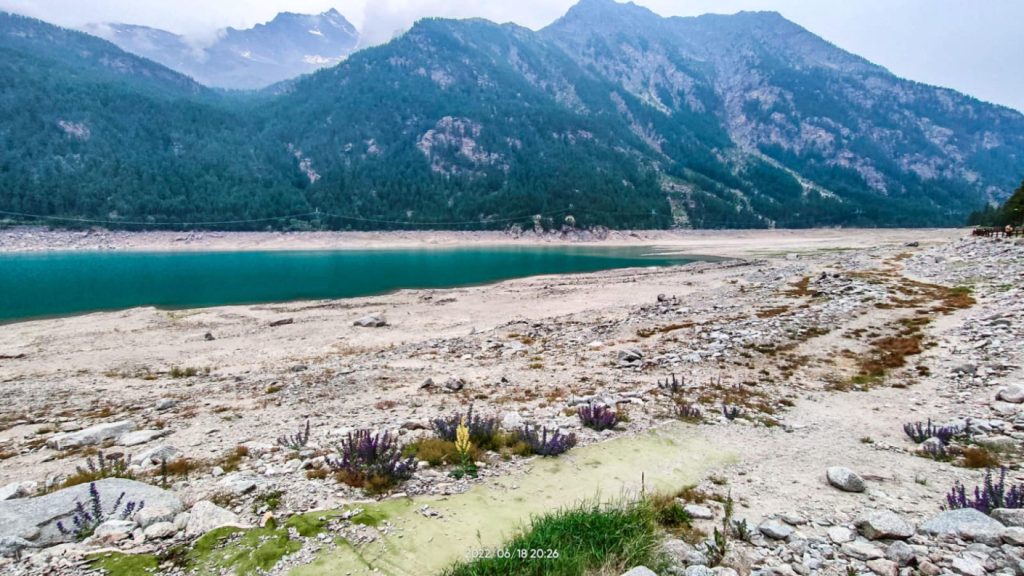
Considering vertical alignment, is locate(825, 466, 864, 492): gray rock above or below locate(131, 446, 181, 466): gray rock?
above

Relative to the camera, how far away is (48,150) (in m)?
140

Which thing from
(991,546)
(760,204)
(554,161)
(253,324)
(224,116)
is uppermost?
(224,116)

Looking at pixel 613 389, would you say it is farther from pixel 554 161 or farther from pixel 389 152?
pixel 389 152

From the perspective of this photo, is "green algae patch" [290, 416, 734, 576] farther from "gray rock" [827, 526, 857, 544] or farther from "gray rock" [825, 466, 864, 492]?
"gray rock" [827, 526, 857, 544]

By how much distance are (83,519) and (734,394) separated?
11.8 meters

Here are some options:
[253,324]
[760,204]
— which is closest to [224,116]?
[253,324]

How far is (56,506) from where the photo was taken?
5.36m

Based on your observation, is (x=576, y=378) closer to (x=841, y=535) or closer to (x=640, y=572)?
(x=841, y=535)

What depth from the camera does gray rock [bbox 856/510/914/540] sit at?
4.88 m

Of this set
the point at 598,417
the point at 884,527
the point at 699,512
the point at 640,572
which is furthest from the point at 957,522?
the point at 598,417

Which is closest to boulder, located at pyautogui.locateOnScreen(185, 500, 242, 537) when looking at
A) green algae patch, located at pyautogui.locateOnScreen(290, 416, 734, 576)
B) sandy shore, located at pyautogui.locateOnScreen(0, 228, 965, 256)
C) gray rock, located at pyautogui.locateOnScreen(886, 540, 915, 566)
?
green algae patch, located at pyautogui.locateOnScreen(290, 416, 734, 576)

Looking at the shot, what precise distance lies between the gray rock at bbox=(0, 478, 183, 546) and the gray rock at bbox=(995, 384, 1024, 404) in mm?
15338

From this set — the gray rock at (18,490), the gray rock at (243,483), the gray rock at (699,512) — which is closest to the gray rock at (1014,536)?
the gray rock at (699,512)

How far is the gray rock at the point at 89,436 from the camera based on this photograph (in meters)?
9.68
